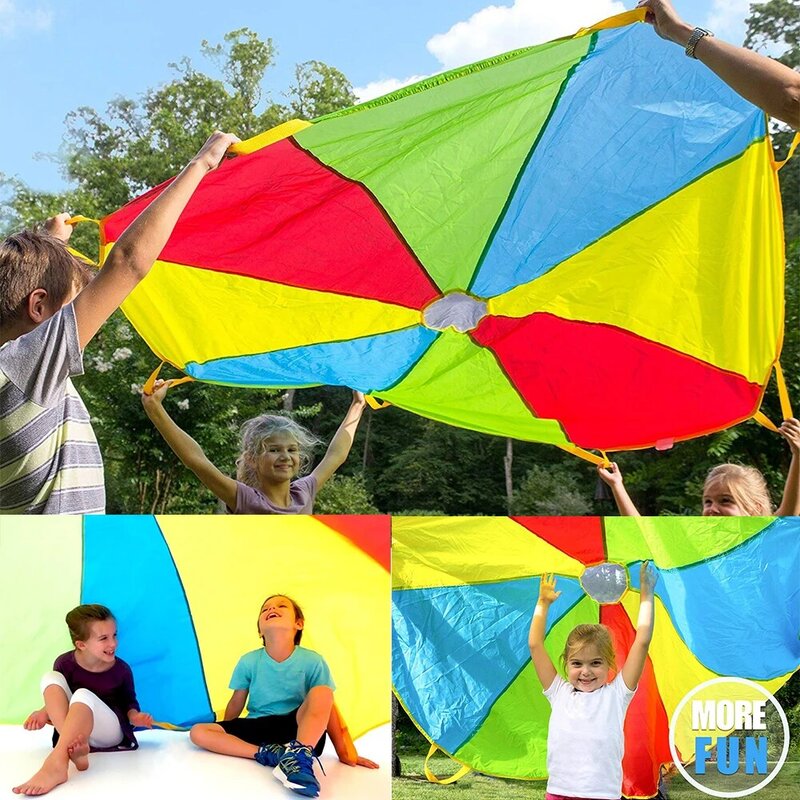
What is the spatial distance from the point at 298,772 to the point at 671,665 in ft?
2.68

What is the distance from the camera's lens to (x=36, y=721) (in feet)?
6.51

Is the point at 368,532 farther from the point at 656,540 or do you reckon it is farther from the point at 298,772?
the point at 656,540

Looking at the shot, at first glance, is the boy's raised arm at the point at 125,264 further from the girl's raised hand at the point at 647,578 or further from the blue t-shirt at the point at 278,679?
the girl's raised hand at the point at 647,578

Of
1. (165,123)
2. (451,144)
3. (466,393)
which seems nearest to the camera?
(451,144)

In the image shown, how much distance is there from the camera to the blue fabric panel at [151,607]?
2020mm

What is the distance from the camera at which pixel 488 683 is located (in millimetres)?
2207

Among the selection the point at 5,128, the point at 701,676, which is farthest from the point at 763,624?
the point at 5,128

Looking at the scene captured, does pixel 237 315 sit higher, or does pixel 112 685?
pixel 237 315

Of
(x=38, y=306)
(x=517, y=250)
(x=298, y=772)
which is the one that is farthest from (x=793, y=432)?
(x=38, y=306)

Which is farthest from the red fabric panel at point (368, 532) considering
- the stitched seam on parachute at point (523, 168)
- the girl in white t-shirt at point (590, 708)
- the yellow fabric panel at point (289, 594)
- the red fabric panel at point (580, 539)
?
the stitched seam on parachute at point (523, 168)

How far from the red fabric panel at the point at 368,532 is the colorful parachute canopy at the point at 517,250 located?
3.90 feet

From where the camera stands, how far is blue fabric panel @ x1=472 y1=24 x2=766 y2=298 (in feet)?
9.34

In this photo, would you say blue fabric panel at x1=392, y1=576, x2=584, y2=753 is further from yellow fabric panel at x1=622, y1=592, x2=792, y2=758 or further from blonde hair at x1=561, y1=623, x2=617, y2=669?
yellow fabric panel at x1=622, y1=592, x2=792, y2=758

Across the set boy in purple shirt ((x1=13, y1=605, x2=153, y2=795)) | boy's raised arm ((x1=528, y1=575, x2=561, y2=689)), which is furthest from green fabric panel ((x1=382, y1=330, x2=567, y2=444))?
boy in purple shirt ((x1=13, y1=605, x2=153, y2=795))
